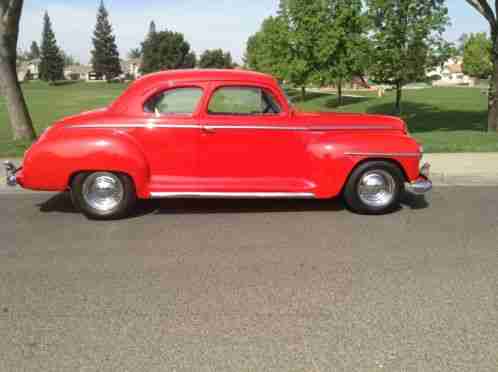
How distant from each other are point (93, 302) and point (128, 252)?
1135 mm

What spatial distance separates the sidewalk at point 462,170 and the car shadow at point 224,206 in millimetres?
1197

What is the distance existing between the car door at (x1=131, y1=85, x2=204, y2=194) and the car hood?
1.29 meters

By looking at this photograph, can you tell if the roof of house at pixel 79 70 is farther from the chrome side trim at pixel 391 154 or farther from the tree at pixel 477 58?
the chrome side trim at pixel 391 154

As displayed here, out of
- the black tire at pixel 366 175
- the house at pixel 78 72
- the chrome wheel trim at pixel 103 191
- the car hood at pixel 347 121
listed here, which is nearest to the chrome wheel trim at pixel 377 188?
the black tire at pixel 366 175

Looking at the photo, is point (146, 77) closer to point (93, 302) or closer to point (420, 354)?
point (93, 302)

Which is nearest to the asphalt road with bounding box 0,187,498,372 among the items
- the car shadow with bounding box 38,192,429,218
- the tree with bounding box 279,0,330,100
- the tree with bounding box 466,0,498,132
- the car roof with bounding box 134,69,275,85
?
the car shadow with bounding box 38,192,429,218

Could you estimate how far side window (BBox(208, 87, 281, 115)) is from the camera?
5.99 m

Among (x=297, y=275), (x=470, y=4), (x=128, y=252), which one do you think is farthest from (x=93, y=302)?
(x=470, y=4)

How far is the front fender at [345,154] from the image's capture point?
5.90 metres

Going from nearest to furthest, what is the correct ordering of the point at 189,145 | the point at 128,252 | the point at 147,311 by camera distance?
the point at 147,311 < the point at 128,252 < the point at 189,145

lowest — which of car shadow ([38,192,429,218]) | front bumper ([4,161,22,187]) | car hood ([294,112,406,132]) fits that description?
car shadow ([38,192,429,218])

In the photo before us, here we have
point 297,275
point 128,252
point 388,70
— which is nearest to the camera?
point 297,275

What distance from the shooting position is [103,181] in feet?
19.4

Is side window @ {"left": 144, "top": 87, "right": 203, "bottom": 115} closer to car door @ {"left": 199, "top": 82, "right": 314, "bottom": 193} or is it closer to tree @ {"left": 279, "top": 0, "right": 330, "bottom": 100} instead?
car door @ {"left": 199, "top": 82, "right": 314, "bottom": 193}
